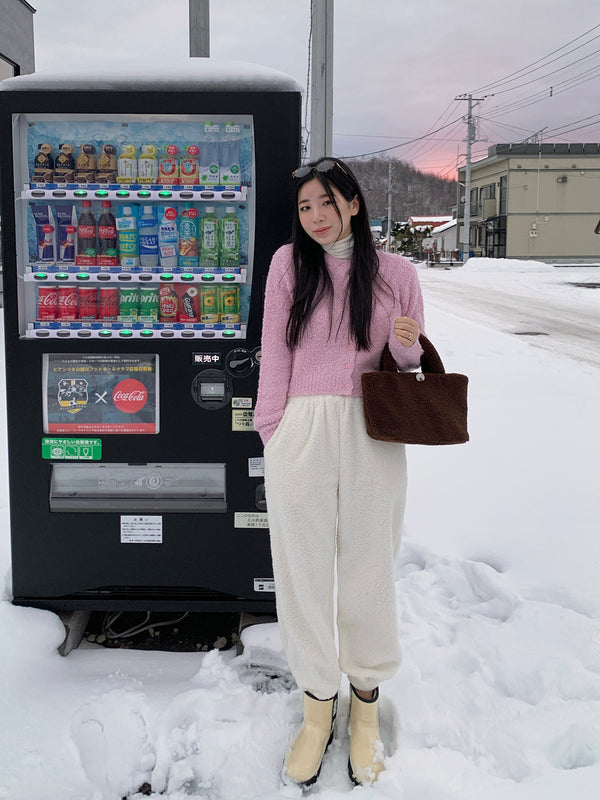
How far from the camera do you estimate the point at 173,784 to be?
2.12 m

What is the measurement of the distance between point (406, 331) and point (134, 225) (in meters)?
1.34

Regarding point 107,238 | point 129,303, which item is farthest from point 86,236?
point 129,303

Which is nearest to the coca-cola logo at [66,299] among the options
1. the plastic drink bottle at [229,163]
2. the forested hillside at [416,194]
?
the plastic drink bottle at [229,163]

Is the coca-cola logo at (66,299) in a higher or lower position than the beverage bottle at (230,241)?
lower

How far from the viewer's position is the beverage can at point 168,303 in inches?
114

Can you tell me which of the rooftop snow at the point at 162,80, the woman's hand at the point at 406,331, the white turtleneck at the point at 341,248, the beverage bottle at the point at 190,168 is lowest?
the woman's hand at the point at 406,331

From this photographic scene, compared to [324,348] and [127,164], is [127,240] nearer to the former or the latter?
[127,164]

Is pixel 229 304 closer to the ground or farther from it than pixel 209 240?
closer to the ground

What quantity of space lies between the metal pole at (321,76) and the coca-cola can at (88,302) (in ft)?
11.6

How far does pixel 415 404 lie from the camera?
2.09 metres

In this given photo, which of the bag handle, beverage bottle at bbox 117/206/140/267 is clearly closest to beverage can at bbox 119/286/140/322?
beverage bottle at bbox 117/206/140/267

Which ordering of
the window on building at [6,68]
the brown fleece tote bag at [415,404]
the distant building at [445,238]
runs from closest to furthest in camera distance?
the brown fleece tote bag at [415,404] → the window on building at [6,68] → the distant building at [445,238]

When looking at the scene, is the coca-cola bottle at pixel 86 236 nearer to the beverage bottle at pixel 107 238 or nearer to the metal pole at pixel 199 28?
the beverage bottle at pixel 107 238

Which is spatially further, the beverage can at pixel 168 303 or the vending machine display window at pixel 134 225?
the beverage can at pixel 168 303
